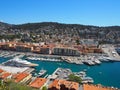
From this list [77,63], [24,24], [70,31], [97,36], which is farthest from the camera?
[24,24]

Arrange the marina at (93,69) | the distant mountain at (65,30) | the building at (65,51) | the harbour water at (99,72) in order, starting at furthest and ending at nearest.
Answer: the distant mountain at (65,30), the building at (65,51), the marina at (93,69), the harbour water at (99,72)

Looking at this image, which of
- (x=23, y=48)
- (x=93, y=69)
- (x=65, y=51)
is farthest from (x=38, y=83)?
(x=23, y=48)

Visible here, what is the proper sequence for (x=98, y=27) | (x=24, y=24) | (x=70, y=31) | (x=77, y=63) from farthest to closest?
(x=24, y=24)
(x=98, y=27)
(x=70, y=31)
(x=77, y=63)

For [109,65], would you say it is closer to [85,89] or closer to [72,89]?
[85,89]

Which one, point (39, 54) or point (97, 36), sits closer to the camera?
point (39, 54)

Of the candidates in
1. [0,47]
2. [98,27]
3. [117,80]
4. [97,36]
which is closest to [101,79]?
[117,80]

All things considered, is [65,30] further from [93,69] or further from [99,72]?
[99,72]

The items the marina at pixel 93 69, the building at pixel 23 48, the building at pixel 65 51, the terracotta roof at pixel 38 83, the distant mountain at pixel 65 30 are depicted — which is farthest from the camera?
the distant mountain at pixel 65 30

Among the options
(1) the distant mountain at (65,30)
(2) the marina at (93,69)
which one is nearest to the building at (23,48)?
(2) the marina at (93,69)

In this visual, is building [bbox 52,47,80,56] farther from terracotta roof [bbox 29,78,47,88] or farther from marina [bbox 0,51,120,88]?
terracotta roof [bbox 29,78,47,88]

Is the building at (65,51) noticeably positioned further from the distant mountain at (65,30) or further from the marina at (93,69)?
the distant mountain at (65,30)

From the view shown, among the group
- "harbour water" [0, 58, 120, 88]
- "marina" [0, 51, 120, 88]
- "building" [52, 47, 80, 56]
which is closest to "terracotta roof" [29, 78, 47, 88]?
"marina" [0, 51, 120, 88]
